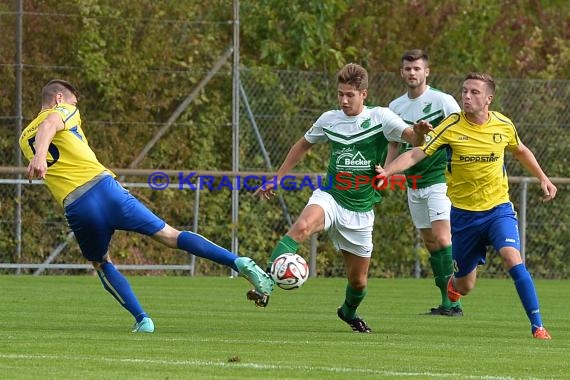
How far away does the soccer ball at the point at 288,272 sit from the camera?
9883 mm

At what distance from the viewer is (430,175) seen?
13.1 m

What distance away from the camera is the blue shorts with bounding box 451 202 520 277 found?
408 inches

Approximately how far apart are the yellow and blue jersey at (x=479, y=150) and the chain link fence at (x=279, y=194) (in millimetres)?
8253

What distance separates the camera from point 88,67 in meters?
18.9

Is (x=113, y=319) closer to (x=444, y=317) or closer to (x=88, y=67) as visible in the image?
(x=444, y=317)

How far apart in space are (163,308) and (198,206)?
6.01 meters

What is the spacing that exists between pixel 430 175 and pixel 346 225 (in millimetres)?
2710

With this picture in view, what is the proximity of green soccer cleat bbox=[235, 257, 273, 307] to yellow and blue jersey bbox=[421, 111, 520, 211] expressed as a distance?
67.2 inches

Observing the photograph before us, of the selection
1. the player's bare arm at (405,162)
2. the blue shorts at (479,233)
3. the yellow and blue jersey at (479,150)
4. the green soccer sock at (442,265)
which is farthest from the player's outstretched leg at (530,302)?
the green soccer sock at (442,265)

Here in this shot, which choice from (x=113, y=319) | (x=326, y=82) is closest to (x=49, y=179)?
(x=113, y=319)

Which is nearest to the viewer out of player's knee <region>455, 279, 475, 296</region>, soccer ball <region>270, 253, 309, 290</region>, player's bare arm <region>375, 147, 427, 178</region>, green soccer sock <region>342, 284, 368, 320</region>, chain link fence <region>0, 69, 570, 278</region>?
soccer ball <region>270, 253, 309, 290</region>

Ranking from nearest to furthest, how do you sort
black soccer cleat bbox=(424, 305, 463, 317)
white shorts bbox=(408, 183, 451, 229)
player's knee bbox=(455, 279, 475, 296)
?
player's knee bbox=(455, 279, 475, 296) → black soccer cleat bbox=(424, 305, 463, 317) → white shorts bbox=(408, 183, 451, 229)

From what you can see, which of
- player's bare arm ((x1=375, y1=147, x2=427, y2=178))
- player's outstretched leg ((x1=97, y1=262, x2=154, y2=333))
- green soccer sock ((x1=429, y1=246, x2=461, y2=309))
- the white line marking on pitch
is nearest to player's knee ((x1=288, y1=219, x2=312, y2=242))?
player's bare arm ((x1=375, y1=147, x2=427, y2=178))

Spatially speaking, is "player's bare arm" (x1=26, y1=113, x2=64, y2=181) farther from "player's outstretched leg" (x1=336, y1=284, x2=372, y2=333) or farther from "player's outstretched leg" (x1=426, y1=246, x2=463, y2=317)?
"player's outstretched leg" (x1=426, y1=246, x2=463, y2=317)
